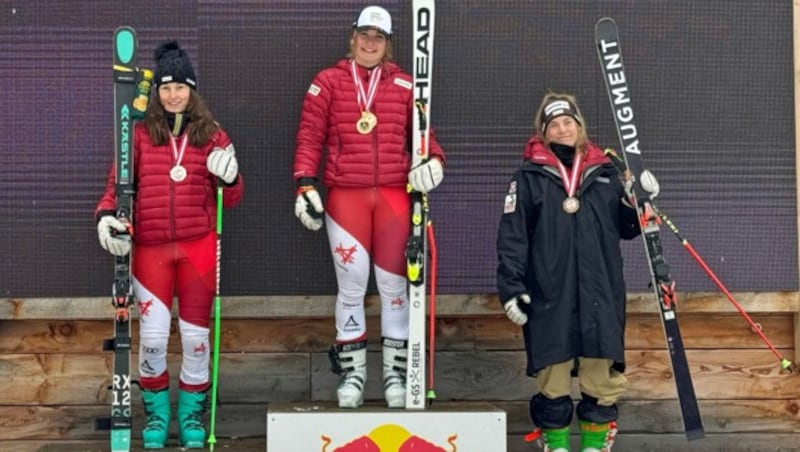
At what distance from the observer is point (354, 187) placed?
14.0 feet

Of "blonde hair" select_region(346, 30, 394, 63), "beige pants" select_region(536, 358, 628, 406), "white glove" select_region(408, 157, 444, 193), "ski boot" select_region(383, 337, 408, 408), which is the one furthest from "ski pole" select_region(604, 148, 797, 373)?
"ski boot" select_region(383, 337, 408, 408)

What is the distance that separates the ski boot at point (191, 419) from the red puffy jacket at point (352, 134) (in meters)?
1.09

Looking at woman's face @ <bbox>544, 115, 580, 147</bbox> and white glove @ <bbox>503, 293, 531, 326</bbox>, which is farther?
woman's face @ <bbox>544, 115, 580, 147</bbox>

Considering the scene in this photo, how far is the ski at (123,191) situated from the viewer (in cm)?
406

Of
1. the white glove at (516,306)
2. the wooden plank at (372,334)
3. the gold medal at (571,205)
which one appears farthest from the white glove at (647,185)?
the wooden plank at (372,334)

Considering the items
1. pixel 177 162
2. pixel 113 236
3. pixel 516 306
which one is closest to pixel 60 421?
pixel 113 236

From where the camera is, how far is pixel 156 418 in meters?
4.27

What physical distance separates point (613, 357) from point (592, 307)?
8.8 inches

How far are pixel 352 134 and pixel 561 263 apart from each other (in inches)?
42.1

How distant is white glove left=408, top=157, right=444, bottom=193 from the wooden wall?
0.76m

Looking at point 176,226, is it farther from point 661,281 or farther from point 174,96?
point 661,281

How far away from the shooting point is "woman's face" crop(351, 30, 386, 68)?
4.30m

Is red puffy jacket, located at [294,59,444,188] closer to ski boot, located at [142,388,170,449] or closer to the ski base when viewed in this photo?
ski boot, located at [142,388,170,449]

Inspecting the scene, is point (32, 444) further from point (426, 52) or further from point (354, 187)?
point (426, 52)
